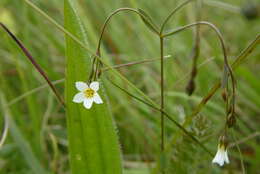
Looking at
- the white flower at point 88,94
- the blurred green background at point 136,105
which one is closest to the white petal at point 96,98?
the white flower at point 88,94

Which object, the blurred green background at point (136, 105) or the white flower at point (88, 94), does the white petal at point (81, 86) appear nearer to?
the white flower at point (88, 94)

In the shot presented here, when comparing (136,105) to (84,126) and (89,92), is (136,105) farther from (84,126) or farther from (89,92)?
(89,92)

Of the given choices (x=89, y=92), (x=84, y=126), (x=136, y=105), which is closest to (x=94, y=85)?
(x=89, y=92)

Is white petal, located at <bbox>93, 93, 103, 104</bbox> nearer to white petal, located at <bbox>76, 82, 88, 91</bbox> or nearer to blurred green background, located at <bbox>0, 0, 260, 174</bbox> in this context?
white petal, located at <bbox>76, 82, 88, 91</bbox>

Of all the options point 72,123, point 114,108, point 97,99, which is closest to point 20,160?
point 114,108

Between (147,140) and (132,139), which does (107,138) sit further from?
(132,139)
